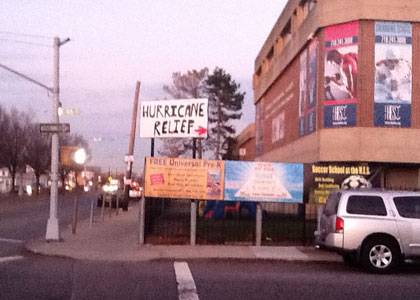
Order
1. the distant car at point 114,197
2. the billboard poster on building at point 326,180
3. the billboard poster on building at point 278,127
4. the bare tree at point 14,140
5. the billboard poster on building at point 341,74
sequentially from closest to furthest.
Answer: the billboard poster on building at point 326,180 → the billboard poster on building at point 341,74 → the distant car at point 114,197 → the billboard poster on building at point 278,127 → the bare tree at point 14,140

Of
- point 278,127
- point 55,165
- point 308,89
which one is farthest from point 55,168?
point 278,127

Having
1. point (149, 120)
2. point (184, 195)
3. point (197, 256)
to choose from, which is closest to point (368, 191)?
point (197, 256)

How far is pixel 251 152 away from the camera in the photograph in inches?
3219

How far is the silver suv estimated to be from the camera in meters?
16.7

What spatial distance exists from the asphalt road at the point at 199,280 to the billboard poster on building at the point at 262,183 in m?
3.49

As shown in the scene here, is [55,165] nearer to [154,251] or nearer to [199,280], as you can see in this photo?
[154,251]

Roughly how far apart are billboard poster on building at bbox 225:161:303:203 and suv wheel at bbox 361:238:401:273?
5.47 metres

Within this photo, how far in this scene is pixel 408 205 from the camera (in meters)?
17.1

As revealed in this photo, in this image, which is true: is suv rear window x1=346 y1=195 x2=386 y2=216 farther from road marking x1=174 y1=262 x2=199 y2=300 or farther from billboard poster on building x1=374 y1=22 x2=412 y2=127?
billboard poster on building x1=374 y1=22 x2=412 y2=127

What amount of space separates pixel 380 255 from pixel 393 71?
23667 mm

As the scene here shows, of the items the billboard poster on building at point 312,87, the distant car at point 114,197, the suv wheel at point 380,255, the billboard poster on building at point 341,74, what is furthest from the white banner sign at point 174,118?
the distant car at point 114,197

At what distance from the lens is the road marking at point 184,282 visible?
12643 millimetres

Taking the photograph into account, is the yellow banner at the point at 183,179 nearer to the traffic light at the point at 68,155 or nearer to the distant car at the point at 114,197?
the traffic light at the point at 68,155

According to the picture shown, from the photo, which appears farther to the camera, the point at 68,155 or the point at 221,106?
the point at 221,106
